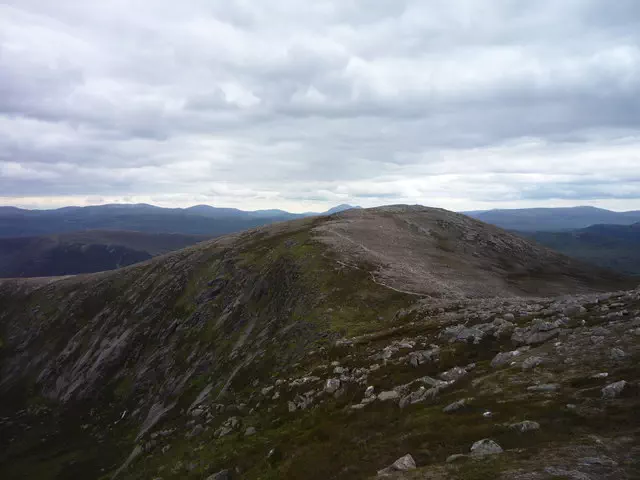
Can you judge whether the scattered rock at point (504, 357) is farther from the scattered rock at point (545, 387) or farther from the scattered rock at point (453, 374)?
the scattered rock at point (545, 387)

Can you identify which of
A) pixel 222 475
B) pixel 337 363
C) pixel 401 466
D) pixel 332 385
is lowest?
pixel 222 475

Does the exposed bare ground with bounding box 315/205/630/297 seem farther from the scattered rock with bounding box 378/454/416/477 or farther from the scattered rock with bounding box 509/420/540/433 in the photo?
the scattered rock with bounding box 378/454/416/477

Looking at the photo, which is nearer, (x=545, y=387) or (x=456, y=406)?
(x=545, y=387)

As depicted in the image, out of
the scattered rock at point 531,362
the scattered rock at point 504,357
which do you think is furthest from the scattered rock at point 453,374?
the scattered rock at point 531,362

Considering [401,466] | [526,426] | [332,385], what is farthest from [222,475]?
[526,426]

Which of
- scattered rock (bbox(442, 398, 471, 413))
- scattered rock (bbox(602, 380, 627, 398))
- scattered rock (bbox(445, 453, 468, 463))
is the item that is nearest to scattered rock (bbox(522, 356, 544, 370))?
scattered rock (bbox(442, 398, 471, 413))

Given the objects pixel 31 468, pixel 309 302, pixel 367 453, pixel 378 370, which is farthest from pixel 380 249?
pixel 31 468

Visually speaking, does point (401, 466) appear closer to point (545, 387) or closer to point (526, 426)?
point (526, 426)
